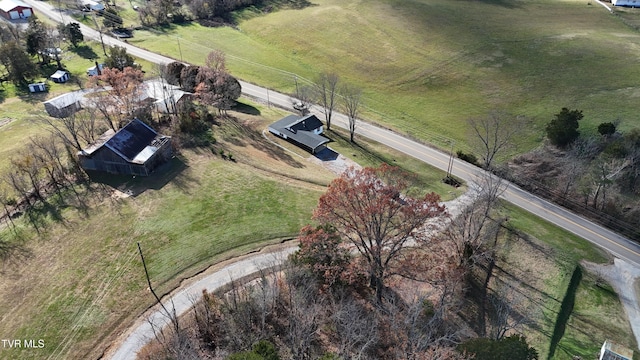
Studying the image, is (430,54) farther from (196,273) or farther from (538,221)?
(196,273)

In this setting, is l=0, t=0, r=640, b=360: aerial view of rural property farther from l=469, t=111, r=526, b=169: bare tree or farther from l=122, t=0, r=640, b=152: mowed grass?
l=122, t=0, r=640, b=152: mowed grass

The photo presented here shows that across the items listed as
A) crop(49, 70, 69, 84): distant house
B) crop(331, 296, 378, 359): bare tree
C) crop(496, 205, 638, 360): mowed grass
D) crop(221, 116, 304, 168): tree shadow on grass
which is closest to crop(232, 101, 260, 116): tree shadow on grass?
crop(221, 116, 304, 168): tree shadow on grass

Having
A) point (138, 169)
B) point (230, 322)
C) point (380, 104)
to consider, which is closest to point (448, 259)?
point (230, 322)

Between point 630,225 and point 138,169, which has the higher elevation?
point 138,169

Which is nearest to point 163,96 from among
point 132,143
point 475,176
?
point 132,143

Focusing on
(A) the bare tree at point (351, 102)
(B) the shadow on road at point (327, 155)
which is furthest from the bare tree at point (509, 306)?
(A) the bare tree at point (351, 102)

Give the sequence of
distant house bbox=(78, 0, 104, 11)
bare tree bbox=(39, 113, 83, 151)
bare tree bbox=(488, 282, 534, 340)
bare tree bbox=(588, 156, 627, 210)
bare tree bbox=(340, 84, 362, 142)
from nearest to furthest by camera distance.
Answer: bare tree bbox=(488, 282, 534, 340) < bare tree bbox=(588, 156, 627, 210) < bare tree bbox=(39, 113, 83, 151) < bare tree bbox=(340, 84, 362, 142) < distant house bbox=(78, 0, 104, 11)

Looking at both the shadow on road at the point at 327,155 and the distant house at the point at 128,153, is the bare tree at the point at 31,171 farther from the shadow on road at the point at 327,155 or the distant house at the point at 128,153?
the shadow on road at the point at 327,155
